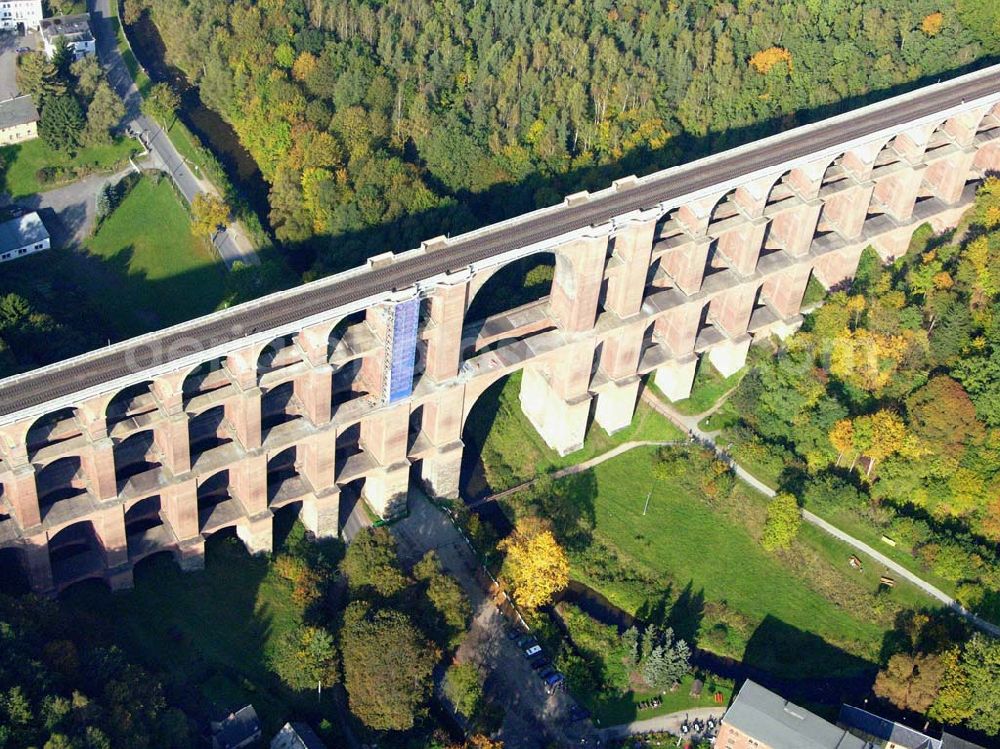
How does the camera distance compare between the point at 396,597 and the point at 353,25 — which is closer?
the point at 396,597

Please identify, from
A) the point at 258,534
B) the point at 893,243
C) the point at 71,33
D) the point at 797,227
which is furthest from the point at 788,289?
the point at 71,33

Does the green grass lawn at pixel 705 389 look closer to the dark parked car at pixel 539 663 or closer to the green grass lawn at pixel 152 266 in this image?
the dark parked car at pixel 539 663

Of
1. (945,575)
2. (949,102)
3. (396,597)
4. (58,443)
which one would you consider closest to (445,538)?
(396,597)

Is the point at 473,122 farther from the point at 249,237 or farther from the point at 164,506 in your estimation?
the point at 164,506

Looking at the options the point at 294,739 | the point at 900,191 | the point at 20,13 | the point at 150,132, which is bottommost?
the point at 294,739

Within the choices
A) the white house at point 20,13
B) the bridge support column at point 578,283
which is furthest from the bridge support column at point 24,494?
the white house at point 20,13

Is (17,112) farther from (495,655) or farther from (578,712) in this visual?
(578,712)
